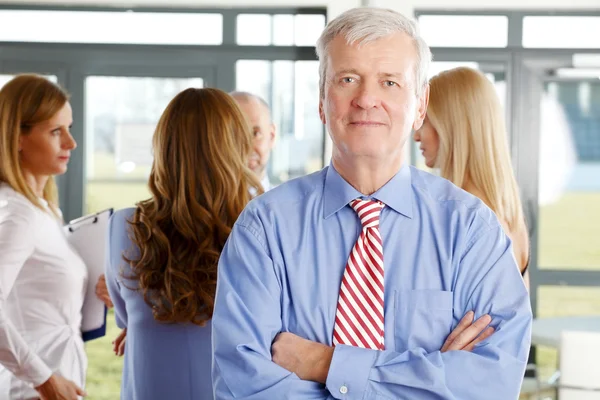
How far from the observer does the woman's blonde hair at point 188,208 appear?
227 centimetres

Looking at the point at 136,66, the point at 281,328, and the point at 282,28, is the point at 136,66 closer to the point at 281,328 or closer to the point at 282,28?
the point at 282,28

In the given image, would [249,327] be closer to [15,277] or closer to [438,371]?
[438,371]

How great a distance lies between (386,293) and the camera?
1.69 metres

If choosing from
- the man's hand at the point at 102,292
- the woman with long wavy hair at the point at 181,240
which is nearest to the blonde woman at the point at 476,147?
the woman with long wavy hair at the point at 181,240

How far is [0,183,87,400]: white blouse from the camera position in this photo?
8.98 ft

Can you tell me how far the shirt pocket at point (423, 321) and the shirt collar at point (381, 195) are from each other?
184 millimetres

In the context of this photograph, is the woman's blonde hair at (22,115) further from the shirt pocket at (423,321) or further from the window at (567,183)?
the window at (567,183)

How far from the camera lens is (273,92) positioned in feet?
19.5

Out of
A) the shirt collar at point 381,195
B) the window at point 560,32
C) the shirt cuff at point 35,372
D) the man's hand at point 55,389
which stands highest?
the window at point 560,32

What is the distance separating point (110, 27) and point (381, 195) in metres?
4.55

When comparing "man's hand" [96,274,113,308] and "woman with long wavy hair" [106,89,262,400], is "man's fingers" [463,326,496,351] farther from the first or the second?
"man's hand" [96,274,113,308]

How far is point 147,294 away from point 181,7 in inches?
A: 155

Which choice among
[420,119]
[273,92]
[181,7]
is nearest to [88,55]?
[181,7]

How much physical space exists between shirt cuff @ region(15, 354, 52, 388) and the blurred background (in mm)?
3251
